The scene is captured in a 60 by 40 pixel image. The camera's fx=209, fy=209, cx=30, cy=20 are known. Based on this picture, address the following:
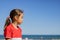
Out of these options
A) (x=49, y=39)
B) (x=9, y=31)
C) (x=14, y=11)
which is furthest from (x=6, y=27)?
(x=49, y=39)

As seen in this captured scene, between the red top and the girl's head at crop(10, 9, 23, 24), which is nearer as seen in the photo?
the red top

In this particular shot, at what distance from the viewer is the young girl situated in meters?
2.99

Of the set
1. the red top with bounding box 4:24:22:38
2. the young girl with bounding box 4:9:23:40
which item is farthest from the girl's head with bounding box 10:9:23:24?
the red top with bounding box 4:24:22:38

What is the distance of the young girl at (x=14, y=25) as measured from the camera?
2.99 m

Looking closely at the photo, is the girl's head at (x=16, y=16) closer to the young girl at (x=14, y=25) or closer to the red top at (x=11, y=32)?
the young girl at (x=14, y=25)

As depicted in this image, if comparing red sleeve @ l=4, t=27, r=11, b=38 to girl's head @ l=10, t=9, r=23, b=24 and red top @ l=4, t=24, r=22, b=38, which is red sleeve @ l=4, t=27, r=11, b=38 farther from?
girl's head @ l=10, t=9, r=23, b=24

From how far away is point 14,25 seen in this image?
3109mm

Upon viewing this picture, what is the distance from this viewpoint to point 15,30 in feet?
10.0

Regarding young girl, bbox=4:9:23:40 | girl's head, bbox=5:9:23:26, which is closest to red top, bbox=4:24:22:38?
young girl, bbox=4:9:23:40

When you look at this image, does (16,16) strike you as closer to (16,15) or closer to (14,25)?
(16,15)

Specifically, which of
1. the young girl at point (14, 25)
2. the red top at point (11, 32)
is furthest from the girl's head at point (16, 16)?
the red top at point (11, 32)

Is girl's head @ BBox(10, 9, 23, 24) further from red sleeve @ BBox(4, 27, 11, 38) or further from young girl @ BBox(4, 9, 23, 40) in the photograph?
red sleeve @ BBox(4, 27, 11, 38)

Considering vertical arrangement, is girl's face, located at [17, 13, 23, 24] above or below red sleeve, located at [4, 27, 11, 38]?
above

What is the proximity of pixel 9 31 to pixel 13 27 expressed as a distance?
0.32 feet
